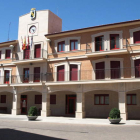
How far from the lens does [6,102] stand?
2919cm

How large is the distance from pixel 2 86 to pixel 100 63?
1294 centimetres

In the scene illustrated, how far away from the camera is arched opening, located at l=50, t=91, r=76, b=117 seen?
81.8ft

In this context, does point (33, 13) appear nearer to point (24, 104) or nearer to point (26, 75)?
point (26, 75)

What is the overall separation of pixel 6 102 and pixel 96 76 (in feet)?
47.1

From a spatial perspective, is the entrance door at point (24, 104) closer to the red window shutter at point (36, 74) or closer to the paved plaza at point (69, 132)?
the red window shutter at point (36, 74)

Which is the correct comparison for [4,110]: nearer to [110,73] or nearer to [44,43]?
[44,43]

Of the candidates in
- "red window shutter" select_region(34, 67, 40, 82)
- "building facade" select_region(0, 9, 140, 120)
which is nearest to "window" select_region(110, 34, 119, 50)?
"building facade" select_region(0, 9, 140, 120)

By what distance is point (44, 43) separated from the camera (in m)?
25.4

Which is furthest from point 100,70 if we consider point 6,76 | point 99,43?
point 6,76

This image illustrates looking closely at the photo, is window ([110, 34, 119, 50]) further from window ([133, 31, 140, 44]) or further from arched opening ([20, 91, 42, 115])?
arched opening ([20, 91, 42, 115])

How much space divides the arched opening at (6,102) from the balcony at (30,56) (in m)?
5.62

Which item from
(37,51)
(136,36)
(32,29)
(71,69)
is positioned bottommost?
(71,69)

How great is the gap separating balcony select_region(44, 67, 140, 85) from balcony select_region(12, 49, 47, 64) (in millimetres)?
2150

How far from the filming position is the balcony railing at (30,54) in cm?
2475
